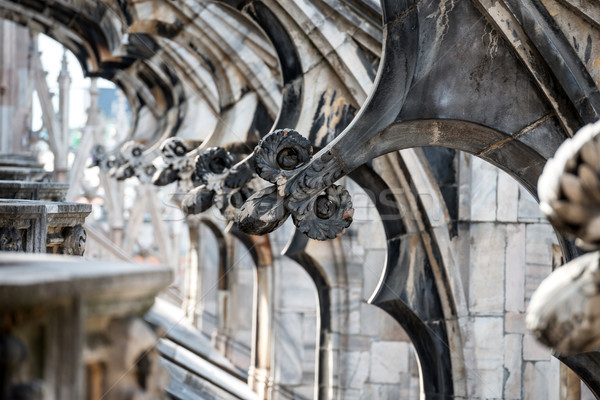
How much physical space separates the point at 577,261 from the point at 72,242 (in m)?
3.66

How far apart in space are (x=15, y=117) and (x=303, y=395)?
27.2 feet

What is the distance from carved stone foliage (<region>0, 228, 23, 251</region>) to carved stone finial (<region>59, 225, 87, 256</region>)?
0.64 m

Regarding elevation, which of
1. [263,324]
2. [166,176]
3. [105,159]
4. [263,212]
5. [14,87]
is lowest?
[263,324]

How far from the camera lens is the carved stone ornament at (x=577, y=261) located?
6.15 feet

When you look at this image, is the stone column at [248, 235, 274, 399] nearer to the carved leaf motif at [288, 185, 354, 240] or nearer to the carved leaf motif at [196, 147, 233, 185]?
the carved leaf motif at [196, 147, 233, 185]

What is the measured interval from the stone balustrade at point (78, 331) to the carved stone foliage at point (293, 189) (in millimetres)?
2126

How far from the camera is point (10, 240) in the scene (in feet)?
15.3

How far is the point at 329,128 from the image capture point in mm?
6395

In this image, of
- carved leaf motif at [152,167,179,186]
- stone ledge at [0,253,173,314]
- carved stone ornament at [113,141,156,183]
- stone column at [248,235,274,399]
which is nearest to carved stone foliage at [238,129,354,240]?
stone ledge at [0,253,173,314]

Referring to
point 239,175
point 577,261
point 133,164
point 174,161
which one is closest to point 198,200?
point 239,175

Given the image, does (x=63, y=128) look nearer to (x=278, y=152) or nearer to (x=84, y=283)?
(x=278, y=152)

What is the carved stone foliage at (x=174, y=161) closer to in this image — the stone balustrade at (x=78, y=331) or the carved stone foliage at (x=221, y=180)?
the carved stone foliage at (x=221, y=180)

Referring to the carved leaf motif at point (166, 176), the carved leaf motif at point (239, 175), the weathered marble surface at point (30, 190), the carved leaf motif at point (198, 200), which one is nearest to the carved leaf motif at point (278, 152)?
the carved leaf motif at point (239, 175)

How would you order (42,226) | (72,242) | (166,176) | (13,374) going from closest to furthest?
(13,374), (42,226), (72,242), (166,176)
